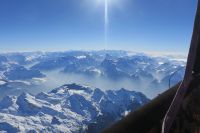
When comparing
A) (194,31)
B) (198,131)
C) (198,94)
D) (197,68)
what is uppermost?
(194,31)

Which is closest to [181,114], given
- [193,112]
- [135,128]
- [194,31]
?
[193,112]

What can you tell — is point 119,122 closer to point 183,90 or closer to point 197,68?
point 183,90

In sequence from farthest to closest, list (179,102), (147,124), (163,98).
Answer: (163,98) → (147,124) → (179,102)

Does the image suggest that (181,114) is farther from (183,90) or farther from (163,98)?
(163,98)

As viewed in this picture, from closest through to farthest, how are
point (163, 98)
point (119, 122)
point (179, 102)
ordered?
point (179, 102) < point (119, 122) < point (163, 98)

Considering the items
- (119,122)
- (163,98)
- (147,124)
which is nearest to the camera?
(147,124)

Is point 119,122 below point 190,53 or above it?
below

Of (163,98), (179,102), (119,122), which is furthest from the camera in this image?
(163,98)

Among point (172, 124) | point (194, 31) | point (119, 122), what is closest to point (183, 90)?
point (172, 124)

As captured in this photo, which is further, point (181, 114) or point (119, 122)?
point (119, 122)
